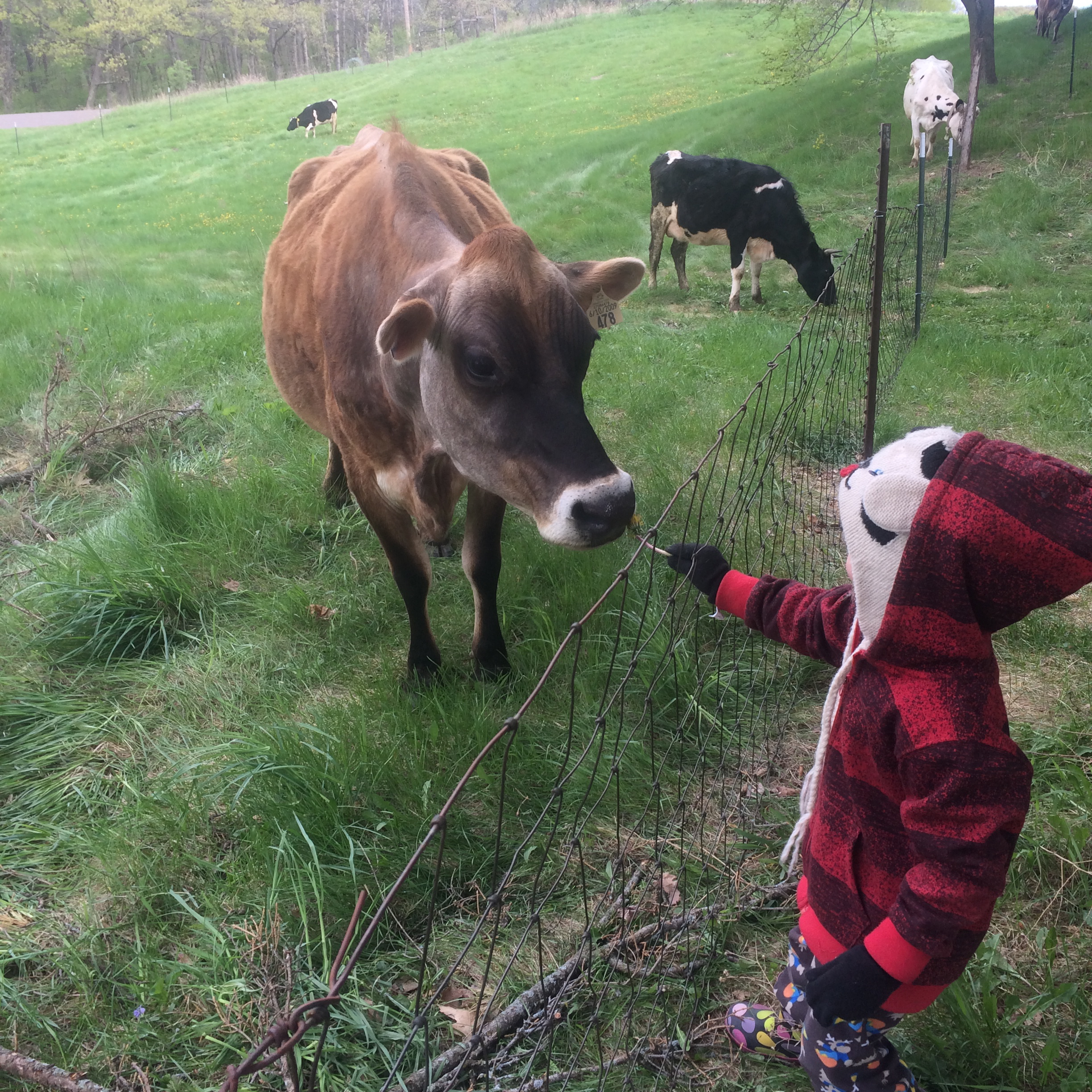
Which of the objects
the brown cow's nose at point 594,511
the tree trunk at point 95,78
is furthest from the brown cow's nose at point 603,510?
the tree trunk at point 95,78

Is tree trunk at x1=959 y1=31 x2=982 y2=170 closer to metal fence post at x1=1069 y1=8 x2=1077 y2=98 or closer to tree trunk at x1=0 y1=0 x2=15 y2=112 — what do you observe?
metal fence post at x1=1069 y1=8 x2=1077 y2=98

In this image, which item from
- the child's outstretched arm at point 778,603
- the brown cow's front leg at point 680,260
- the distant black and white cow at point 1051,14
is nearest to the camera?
the child's outstretched arm at point 778,603

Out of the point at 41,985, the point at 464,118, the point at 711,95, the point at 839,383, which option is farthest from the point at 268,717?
the point at 464,118

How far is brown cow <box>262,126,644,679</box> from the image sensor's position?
2.46 m

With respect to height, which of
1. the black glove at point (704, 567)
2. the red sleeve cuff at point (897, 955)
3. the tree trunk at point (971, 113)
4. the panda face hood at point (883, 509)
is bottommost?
the red sleeve cuff at point (897, 955)

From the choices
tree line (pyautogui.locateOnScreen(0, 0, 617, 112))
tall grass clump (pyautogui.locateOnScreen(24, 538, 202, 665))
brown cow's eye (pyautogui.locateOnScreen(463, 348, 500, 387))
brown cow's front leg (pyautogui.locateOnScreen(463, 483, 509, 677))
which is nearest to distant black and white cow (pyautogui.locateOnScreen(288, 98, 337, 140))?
tree line (pyautogui.locateOnScreen(0, 0, 617, 112))

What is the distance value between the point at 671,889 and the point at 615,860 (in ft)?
0.58

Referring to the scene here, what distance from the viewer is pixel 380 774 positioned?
2604 mm

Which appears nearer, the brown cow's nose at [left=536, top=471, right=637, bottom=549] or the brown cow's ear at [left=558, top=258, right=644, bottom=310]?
the brown cow's nose at [left=536, top=471, right=637, bottom=549]

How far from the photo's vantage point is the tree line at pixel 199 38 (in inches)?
1142

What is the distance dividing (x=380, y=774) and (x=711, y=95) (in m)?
20.4

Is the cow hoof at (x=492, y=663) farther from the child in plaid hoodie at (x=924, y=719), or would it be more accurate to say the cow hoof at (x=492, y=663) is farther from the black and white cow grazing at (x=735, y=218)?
the black and white cow grazing at (x=735, y=218)

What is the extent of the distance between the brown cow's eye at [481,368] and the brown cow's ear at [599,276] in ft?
1.72

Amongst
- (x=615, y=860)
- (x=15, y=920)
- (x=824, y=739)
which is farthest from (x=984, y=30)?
(x=15, y=920)
